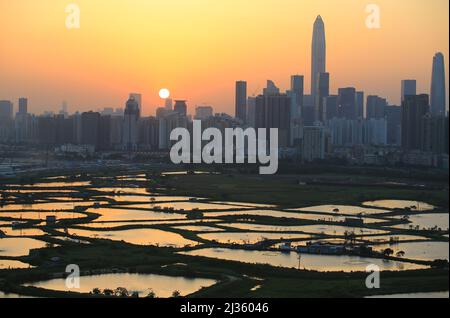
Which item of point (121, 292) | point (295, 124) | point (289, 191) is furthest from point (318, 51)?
point (121, 292)

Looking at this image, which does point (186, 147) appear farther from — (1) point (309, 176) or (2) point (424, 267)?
(2) point (424, 267)

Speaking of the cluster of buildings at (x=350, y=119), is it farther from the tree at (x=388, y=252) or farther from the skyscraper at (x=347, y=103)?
the tree at (x=388, y=252)

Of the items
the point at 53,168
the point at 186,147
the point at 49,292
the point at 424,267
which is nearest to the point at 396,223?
the point at 424,267

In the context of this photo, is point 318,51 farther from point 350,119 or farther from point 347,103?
point 350,119

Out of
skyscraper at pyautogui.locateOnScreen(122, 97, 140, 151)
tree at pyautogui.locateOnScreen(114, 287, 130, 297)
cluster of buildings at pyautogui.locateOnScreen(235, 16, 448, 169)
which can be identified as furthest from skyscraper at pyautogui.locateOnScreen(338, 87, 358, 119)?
tree at pyautogui.locateOnScreen(114, 287, 130, 297)

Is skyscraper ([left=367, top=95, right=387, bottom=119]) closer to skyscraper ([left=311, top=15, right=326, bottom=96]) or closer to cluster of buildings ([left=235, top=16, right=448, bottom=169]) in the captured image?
cluster of buildings ([left=235, top=16, right=448, bottom=169])

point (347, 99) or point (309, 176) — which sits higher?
point (347, 99)
